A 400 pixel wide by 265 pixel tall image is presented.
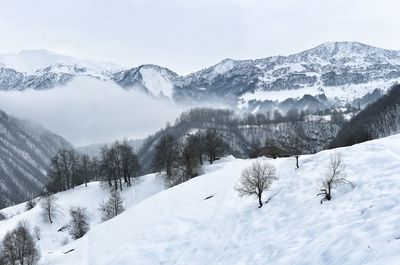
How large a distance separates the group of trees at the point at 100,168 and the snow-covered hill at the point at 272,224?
43.3 metres

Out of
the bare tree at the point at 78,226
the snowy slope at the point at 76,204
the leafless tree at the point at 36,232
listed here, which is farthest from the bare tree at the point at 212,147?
the leafless tree at the point at 36,232

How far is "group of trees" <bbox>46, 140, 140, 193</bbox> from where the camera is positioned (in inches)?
4156

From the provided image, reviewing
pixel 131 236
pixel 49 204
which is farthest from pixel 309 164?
pixel 49 204

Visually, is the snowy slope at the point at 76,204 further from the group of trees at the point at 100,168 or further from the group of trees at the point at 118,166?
the group of trees at the point at 100,168

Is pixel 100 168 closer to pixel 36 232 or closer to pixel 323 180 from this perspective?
pixel 36 232

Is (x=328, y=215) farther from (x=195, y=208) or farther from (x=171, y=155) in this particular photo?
(x=171, y=155)

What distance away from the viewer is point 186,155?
314 feet

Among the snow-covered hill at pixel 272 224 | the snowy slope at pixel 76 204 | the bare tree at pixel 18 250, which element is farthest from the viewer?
the snowy slope at pixel 76 204

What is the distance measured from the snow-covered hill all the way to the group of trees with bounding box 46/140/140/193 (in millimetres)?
43310

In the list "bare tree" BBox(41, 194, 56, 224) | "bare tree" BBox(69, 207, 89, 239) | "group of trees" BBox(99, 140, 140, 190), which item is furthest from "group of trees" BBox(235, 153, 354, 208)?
"bare tree" BBox(41, 194, 56, 224)

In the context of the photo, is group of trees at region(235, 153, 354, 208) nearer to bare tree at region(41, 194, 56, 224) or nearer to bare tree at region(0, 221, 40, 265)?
bare tree at region(0, 221, 40, 265)

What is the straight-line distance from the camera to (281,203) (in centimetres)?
4228

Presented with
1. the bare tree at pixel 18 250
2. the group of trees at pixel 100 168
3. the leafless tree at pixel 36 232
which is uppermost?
the group of trees at pixel 100 168

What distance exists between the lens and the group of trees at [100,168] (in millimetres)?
105562
